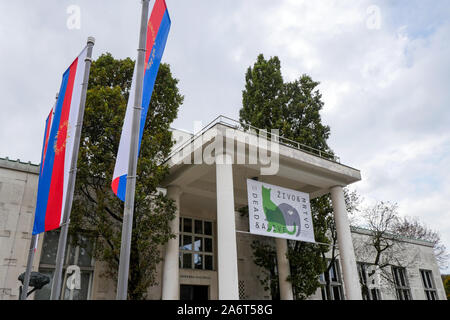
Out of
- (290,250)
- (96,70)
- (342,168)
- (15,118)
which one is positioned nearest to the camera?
(96,70)

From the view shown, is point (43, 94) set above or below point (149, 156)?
above

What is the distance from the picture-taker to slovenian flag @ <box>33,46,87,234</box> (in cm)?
735

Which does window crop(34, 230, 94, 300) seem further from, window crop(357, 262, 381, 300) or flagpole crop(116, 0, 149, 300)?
window crop(357, 262, 381, 300)

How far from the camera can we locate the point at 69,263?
43.9ft

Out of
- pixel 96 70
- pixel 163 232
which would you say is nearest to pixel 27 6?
pixel 96 70

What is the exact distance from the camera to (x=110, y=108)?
12531 millimetres

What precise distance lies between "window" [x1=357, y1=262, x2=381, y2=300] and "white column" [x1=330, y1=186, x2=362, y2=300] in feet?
24.7

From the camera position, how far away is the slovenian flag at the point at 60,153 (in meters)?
7.35

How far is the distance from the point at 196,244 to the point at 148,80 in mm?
11783

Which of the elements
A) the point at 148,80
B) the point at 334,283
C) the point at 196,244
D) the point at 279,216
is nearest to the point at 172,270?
the point at 196,244

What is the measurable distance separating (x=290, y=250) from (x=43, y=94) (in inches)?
542

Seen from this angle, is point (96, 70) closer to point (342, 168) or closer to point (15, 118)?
point (15, 118)

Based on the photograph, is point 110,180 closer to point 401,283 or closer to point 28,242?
point 28,242

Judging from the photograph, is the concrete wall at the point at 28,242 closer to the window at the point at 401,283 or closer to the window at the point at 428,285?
the window at the point at 401,283
